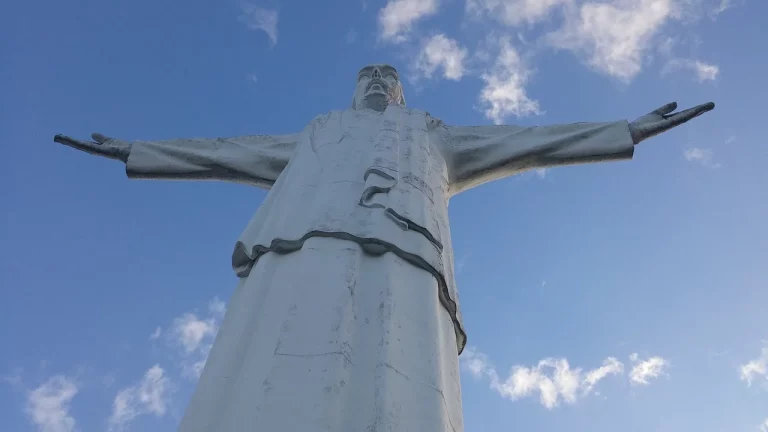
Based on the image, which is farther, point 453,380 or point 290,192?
Result: point 290,192

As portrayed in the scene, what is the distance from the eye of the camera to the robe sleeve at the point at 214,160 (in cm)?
663

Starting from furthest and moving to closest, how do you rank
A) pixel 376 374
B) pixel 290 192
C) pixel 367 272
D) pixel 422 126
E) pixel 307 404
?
1. pixel 422 126
2. pixel 290 192
3. pixel 367 272
4. pixel 376 374
5. pixel 307 404

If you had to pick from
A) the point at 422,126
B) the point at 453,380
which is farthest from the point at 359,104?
the point at 453,380

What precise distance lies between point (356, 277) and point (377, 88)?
12.6 ft

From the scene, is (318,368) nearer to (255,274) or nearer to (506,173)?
(255,274)

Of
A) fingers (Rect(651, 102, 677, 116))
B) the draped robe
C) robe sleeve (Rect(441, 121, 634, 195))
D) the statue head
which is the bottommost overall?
the draped robe

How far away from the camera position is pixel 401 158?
215 inches

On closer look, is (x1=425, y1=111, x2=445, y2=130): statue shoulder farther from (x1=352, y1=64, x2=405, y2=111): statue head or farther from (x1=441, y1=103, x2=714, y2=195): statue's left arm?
(x1=352, y1=64, x2=405, y2=111): statue head

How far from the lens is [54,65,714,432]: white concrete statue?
3.32 m

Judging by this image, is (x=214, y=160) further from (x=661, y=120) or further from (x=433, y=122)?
(x=661, y=120)

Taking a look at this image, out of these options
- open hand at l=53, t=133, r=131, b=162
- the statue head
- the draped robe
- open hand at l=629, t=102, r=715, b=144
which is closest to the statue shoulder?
the draped robe

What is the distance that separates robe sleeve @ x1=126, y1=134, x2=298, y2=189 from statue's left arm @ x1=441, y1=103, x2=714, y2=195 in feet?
4.90

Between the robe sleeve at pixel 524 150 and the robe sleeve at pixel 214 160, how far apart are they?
1474mm

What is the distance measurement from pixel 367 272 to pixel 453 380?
0.74 meters
